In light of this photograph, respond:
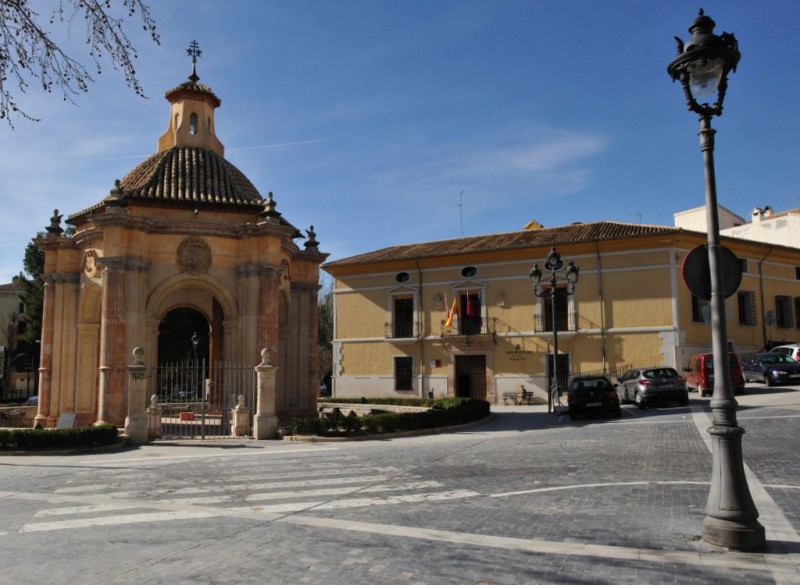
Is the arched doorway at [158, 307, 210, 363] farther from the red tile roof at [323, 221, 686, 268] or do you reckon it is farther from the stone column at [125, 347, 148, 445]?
the stone column at [125, 347, 148, 445]

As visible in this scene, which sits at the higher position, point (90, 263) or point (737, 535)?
point (90, 263)

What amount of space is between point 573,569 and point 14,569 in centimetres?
493

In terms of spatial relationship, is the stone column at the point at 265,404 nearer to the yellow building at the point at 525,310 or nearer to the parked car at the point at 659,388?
the parked car at the point at 659,388

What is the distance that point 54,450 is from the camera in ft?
49.0

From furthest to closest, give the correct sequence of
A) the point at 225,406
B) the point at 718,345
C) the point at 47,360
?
1. the point at 47,360
2. the point at 225,406
3. the point at 718,345

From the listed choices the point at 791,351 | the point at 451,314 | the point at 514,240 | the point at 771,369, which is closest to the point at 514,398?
the point at 451,314

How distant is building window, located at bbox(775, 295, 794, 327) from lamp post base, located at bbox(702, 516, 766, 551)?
109ft

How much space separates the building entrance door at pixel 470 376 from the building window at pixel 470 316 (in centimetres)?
143

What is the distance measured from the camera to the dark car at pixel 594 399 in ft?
63.8

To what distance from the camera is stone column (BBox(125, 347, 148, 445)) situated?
53.2 feet

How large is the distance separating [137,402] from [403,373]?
2164 cm

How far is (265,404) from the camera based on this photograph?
57.0 feet

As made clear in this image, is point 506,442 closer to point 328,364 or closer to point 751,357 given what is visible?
point 751,357

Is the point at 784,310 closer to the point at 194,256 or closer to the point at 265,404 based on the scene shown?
the point at 265,404
